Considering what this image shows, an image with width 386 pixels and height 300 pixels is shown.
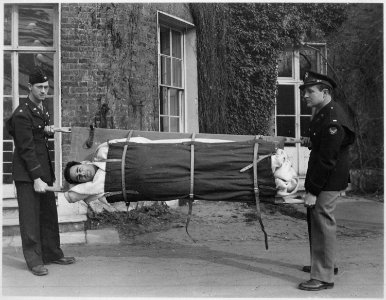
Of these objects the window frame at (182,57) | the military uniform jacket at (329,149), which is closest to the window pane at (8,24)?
the window frame at (182,57)

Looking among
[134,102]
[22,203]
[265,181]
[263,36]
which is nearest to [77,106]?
[134,102]

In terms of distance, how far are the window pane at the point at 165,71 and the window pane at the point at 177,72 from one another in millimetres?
179

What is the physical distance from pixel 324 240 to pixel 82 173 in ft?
7.77

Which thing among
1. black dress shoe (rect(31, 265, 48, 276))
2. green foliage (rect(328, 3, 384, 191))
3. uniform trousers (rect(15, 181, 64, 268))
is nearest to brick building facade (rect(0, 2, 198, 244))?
uniform trousers (rect(15, 181, 64, 268))

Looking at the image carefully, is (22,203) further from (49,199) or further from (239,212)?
(239,212)

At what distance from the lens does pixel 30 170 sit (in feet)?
17.3

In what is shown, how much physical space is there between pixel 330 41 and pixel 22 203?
25.6 ft

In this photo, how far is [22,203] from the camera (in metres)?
5.43

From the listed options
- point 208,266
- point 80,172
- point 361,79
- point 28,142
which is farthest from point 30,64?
point 361,79

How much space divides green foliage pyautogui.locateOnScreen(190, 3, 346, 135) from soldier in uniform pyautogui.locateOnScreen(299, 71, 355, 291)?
457 cm

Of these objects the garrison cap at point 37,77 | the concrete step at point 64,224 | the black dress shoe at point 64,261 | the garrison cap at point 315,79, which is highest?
the garrison cap at point 37,77

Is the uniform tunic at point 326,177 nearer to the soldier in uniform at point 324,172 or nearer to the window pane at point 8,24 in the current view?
the soldier in uniform at point 324,172

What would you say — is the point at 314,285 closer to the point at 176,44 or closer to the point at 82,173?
the point at 82,173

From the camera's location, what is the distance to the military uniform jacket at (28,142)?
5.30 meters
